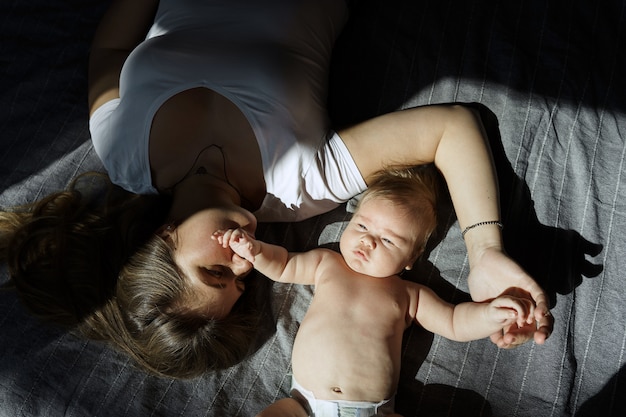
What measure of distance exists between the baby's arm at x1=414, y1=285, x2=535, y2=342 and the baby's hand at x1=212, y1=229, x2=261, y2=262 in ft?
1.19

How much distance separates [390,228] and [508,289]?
0.25m

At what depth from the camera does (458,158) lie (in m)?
1.25

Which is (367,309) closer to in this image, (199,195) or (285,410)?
(285,410)

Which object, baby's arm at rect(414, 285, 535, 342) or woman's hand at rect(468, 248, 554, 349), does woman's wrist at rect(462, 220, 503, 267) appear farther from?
baby's arm at rect(414, 285, 535, 342)

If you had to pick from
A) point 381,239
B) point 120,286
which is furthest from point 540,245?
point 120,286

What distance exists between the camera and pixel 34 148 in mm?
1526

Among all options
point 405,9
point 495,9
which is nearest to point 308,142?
point 405,9

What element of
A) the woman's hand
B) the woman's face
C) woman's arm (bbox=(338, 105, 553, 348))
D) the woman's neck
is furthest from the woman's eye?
the woman's hand

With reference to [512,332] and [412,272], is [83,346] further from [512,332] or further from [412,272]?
[512,332]

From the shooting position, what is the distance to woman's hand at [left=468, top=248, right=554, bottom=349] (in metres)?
1.03

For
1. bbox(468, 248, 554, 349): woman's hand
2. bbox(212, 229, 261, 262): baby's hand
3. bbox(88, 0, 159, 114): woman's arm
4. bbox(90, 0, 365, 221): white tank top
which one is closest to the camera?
bbox(468, 248, 554, 349): woman's hand

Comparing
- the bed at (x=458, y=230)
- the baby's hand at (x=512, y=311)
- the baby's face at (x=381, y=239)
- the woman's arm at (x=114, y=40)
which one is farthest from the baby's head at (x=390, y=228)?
the woman's arm at (x=114, y=40)

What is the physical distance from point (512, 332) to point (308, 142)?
1.90ft

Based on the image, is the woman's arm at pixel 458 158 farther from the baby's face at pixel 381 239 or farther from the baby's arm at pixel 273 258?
the baby's arm at pixel 273 258
